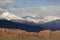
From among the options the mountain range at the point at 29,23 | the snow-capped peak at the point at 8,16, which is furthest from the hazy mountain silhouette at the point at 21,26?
the snow-capped peak at the point at 8,16

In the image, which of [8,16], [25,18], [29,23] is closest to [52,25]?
[29,23]

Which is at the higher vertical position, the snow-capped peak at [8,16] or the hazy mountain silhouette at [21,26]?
the snow-capped peak at [8,16]

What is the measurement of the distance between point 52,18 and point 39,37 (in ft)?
1.85

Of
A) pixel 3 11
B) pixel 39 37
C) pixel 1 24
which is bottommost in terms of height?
pixel 39 37

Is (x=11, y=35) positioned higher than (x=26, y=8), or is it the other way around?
(x=26, y=8)

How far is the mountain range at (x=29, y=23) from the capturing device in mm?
4641

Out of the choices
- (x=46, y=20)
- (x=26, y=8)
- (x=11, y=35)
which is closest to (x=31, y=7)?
(x=26, y=8)

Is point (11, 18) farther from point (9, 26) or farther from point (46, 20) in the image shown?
point (46, 20)

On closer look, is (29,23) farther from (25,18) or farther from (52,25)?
(52,25)

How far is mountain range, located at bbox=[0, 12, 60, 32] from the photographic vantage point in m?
4.64

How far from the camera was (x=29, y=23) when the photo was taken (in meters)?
4.68

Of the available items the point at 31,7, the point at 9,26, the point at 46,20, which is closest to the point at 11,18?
the point at 9,26

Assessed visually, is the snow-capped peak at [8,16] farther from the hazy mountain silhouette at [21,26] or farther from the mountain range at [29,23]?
the hazy mountain silhouette at [21,26]

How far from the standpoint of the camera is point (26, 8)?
185 inches
